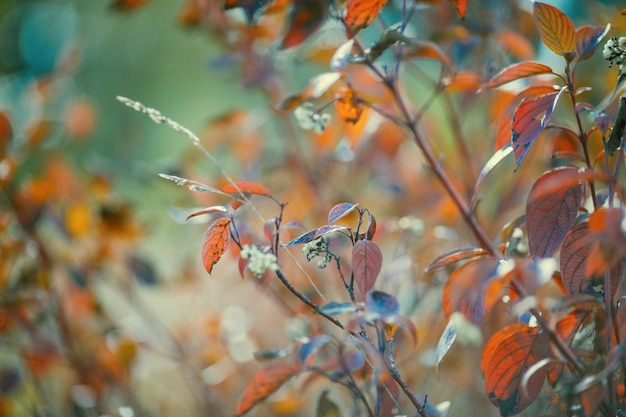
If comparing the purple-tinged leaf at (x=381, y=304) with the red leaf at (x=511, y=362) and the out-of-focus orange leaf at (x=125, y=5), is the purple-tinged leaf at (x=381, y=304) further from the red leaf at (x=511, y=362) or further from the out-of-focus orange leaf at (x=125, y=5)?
the out-of-focus orange leaf at (x=125, y=5)

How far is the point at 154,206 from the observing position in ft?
14.3

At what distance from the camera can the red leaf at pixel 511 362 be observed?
2.31ft

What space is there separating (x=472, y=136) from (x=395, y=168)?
51cm

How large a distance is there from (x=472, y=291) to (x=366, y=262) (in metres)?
0.13

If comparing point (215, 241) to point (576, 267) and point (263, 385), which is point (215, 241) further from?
point (576, 267)

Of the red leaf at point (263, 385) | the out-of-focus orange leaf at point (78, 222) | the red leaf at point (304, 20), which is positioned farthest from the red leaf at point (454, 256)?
the out-of-focus orange leaf at point (78, 222)

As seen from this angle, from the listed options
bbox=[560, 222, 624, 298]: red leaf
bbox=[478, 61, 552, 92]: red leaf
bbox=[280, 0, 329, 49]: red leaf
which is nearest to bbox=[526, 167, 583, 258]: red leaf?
bbox=[560, 222, 624, 298]: red leaf

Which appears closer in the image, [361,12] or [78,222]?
[361,12]

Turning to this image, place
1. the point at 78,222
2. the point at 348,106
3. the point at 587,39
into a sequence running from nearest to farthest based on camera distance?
the point at 587,39, the point at 348,106, the point at 78,222

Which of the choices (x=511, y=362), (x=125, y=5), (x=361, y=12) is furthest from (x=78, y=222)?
(x=511, y=362)

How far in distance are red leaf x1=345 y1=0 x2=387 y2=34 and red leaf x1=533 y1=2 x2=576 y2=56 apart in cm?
20

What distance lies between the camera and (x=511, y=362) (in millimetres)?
711

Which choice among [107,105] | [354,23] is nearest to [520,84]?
[354,23]

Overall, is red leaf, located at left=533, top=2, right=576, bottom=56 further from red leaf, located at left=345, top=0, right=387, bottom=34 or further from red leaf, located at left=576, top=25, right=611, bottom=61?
red leaf, located at left=345, top=0, right=387, bottom=34
